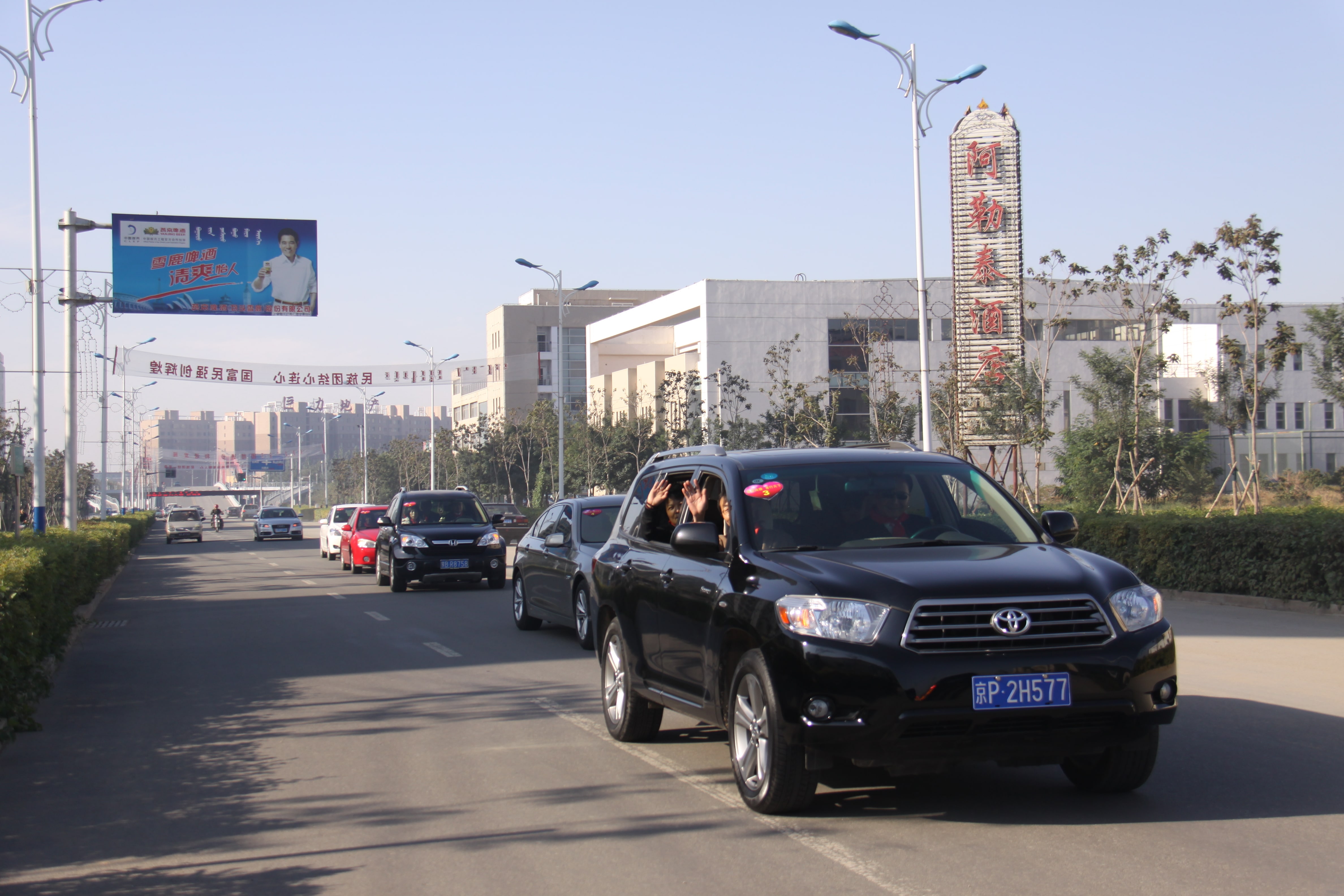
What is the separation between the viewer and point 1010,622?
5613mm

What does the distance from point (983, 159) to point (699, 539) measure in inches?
1462

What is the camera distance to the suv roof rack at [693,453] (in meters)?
7.61

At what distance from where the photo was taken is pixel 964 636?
5.60 m

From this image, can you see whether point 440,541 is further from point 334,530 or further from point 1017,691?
point 1017,691

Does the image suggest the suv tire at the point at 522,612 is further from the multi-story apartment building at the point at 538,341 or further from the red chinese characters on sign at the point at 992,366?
the multi-story apartment building at the point at 538,341

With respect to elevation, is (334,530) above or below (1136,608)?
below

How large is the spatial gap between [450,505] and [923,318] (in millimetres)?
9728

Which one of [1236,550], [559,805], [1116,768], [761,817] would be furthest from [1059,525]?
[1236,550]

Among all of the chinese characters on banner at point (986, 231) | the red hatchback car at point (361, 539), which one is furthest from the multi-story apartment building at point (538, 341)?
the red hatchback car at point (361, 539)

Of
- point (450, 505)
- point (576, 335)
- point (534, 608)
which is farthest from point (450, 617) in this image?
point (576, 335)

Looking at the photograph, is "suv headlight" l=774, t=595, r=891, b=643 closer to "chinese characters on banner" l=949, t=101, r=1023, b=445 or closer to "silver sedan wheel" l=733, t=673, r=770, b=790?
"silver sedan wheel" l=733, t=673, r=770, b=790

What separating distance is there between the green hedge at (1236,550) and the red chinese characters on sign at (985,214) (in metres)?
22.3

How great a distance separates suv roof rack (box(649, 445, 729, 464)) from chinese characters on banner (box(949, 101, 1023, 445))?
1300 inches

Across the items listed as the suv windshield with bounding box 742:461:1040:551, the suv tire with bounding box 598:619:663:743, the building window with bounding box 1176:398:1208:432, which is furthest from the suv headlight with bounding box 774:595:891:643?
the building window with bounding box 1176:398:1208:432
